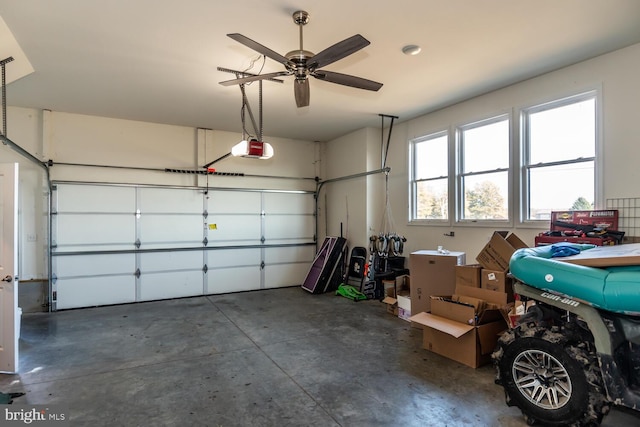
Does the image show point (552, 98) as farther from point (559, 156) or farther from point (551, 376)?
point (551, 376)

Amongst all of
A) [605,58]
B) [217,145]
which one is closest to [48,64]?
[217,145]

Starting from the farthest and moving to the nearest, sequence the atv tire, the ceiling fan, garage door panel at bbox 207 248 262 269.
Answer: garage door panel at bbox 207 248 262 269, the ceiling fan, the atv tire

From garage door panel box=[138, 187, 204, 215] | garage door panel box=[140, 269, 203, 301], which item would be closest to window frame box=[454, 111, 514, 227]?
garage door panel box=[138, 187, 204, 215]

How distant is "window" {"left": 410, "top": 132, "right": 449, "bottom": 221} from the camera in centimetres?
533

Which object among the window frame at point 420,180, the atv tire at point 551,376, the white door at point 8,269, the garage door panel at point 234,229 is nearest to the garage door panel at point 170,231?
the garage door panel at point 234,229

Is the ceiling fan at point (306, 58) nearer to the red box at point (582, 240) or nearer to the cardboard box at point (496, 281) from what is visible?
the cardboard box at point (496, 281)

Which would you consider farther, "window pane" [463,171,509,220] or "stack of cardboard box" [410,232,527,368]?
"window pane" [463,171,509,220]

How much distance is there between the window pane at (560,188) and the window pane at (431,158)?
53.2 inches

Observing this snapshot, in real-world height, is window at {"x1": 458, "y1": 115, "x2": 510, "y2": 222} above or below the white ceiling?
below

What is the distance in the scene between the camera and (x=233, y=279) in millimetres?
6715

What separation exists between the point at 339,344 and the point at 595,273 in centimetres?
256

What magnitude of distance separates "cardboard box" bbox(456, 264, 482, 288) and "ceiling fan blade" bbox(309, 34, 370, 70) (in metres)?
2.56

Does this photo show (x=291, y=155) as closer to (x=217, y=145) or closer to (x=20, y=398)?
(x=217, y=145)

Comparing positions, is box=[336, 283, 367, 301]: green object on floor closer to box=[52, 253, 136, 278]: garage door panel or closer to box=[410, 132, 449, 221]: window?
box=[410, 132, 449, 221]: window
